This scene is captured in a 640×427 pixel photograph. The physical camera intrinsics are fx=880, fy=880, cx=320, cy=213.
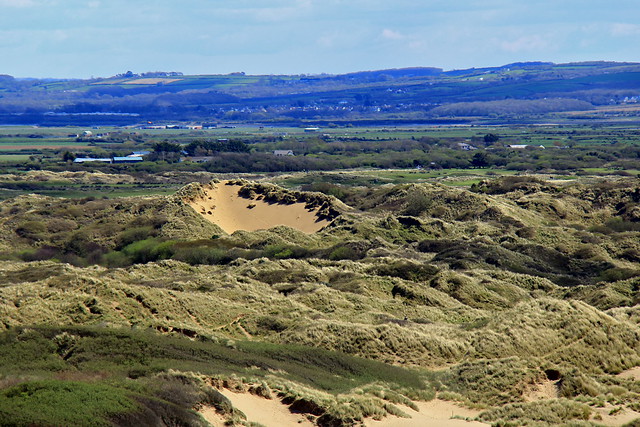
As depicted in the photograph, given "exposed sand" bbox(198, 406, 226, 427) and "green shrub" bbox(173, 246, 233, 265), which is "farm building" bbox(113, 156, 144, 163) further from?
"exposed sand" bbox(198, 406, 226, 427)

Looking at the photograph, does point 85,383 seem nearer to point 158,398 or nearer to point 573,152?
point 158,398

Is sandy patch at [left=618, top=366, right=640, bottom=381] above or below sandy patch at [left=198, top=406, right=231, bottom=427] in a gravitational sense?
below

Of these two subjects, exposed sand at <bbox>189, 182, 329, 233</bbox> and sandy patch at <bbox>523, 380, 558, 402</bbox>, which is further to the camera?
exposed sand at <bbox>189, 182, 329, 233</bbox>

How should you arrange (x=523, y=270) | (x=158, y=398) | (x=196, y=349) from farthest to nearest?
(x=523, y=270)
(x=196, y=349)
(x=158, y=398)

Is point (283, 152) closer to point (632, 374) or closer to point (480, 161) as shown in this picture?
point (480, 161)

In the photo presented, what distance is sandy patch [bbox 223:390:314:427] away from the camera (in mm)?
22438

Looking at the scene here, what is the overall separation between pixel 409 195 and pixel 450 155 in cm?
7780

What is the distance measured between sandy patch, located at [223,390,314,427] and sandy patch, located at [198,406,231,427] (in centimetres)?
95

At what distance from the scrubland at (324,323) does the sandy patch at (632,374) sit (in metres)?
0.38

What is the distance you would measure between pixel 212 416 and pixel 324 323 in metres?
11.6

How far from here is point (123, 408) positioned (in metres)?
19.5

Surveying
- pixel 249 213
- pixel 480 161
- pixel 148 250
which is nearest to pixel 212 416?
pixel 148 250

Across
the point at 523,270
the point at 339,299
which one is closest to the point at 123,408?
the point at 339,299

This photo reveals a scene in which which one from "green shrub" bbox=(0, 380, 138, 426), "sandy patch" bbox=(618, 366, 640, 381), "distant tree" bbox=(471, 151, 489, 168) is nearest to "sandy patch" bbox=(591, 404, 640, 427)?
"sandy patch" bbox=(618, 366, 640, 381)
